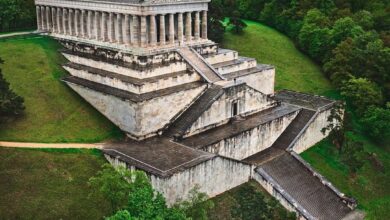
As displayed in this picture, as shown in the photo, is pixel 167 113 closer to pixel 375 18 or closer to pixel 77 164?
pixel 77 164

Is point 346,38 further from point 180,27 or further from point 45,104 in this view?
point 45,104

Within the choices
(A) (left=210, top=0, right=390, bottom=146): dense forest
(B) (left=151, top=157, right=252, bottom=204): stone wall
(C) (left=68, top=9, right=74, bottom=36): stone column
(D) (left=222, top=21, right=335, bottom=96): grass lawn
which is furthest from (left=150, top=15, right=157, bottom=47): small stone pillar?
(D) (left=222, top=21, right=335, bottom=96): grass lawn

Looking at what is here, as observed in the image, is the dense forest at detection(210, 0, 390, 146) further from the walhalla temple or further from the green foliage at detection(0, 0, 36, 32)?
the green foliage at detection(0, 0, 36, 32)

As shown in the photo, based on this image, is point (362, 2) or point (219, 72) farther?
point (362, 2)

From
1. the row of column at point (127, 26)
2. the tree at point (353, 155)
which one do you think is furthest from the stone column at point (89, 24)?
the tree at point (353, 155)

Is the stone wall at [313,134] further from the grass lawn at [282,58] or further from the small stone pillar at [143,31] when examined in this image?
the small stone pillar at [143,31]

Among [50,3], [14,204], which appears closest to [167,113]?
[14,204]
